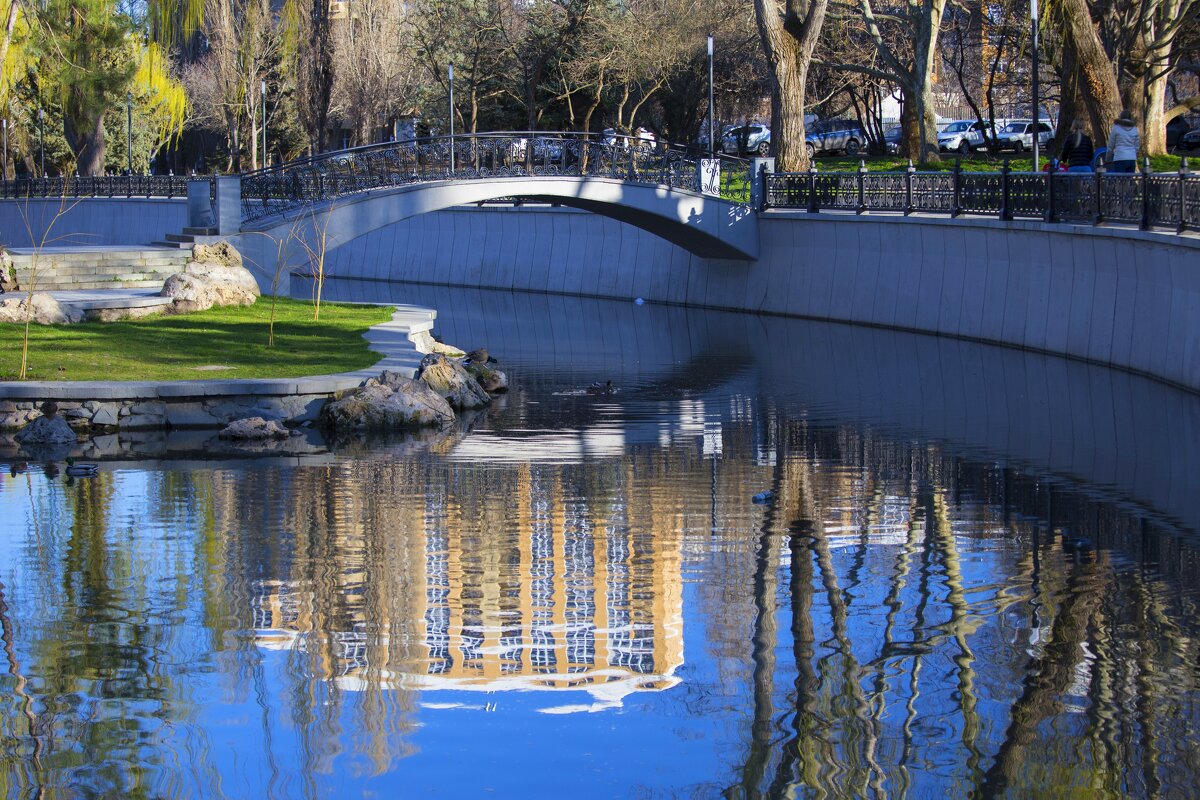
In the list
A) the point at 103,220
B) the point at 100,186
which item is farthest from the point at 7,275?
the point at 100,186

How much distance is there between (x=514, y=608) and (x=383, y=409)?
7302mm

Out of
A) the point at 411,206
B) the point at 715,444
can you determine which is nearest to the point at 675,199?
the point at 411,206

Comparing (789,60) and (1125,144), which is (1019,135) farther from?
(1125,144)

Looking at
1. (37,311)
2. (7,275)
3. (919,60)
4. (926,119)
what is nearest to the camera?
(37,311)

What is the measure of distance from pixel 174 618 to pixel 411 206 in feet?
67.9

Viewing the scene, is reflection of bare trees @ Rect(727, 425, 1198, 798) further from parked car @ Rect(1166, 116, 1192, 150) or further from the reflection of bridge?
parked car @ Rect(1166, 116, 1192, 150)

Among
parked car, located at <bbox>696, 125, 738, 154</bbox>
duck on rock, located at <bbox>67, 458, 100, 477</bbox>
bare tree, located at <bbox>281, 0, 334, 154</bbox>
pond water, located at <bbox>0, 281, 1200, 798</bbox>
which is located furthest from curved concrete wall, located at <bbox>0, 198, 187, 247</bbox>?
pond water, located at <bbox>0, 281, 1200, 798</bbox>

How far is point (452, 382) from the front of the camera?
17.9m

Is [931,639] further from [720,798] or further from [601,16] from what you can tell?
[601,16]

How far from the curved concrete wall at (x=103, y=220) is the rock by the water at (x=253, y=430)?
87.3ft

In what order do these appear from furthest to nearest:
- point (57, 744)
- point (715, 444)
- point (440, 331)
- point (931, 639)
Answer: point (440, 331) → point (715, 444) → point (931, 639) → point (57, 744)

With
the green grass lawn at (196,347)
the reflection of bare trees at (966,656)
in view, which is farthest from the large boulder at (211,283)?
the reflection of bare trees at (966,656)

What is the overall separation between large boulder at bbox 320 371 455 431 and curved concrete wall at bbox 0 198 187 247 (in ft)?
85.4

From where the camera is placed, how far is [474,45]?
165 feet
